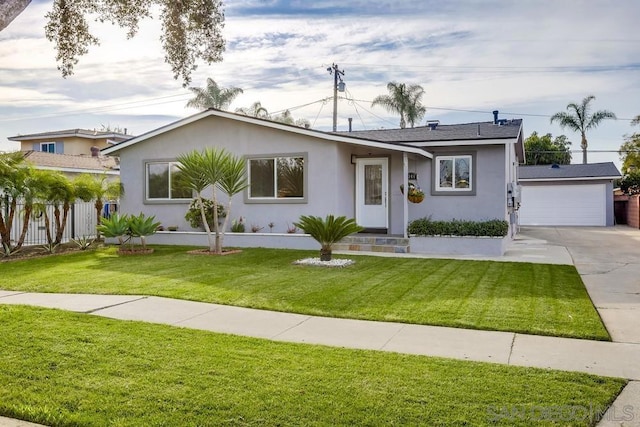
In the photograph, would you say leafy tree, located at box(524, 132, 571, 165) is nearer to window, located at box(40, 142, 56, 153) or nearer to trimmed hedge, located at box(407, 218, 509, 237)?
trimmed hedge, located at box(407, 218, 509, 237)

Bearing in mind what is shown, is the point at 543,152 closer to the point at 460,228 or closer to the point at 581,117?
the point at 581,117

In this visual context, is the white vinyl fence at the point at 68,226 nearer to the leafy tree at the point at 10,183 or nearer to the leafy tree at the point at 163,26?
the leafy tree at the point at 10,183

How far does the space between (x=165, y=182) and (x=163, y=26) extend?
1035cm

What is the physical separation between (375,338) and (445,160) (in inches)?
412

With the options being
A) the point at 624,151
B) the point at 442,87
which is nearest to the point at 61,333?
the point at 442,87

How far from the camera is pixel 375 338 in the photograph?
5.69 m

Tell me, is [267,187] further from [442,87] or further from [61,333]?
[442,87]

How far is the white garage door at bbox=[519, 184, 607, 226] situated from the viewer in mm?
28266

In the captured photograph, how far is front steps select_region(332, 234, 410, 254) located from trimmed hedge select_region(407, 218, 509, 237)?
18.1 inches

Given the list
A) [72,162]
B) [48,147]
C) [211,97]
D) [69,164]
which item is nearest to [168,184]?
[69,164]

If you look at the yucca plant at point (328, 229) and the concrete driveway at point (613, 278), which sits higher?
the yucca plant at point (328, 229)

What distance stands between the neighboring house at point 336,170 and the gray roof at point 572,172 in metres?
13.2

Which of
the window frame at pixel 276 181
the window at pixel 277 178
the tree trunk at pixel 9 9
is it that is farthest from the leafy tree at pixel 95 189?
the tree trunk at pixel 9 9

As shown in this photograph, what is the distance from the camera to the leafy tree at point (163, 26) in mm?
6711
